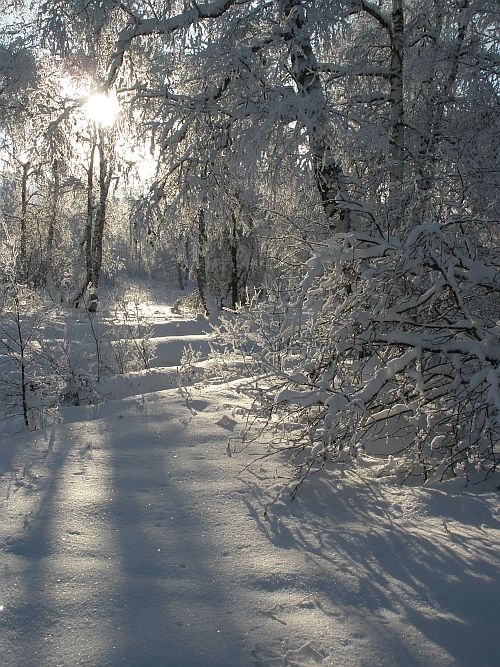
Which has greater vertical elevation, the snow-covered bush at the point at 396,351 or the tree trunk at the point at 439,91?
the tree trunk at the point at 439,91

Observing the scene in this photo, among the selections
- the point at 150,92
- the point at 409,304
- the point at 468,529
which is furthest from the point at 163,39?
the point at 468,529

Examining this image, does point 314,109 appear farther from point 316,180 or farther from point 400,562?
point 400,562

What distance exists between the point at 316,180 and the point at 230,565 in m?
3.86

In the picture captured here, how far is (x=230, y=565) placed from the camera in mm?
2232

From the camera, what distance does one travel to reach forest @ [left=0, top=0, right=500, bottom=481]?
3.36 meters

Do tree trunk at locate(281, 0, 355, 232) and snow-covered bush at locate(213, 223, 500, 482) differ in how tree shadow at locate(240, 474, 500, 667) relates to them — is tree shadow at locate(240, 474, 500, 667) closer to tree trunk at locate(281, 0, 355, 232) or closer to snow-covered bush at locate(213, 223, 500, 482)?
snow-covered bush at locate(213, 223, 500, 482)

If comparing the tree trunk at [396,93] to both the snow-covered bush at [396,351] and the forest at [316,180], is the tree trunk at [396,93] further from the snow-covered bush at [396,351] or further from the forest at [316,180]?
the snow-covered bush at [396,351]

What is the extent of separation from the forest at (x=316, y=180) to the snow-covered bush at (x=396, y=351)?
2 cm

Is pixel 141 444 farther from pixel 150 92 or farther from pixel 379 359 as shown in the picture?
A: pixel 150 92

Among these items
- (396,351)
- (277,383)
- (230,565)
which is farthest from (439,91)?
(230,565)

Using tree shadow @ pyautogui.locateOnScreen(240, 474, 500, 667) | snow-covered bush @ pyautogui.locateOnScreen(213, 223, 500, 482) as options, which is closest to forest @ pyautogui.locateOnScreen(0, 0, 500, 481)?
snow-covered bush @ pyautogui.locateOnScreen(213, 223, 500, 482)

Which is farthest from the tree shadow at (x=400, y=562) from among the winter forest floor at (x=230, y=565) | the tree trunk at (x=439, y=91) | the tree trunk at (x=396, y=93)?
the tree trunk at (x=439, y=91)

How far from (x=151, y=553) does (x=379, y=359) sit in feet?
7.02

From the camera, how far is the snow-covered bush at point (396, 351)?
10.4 ft
